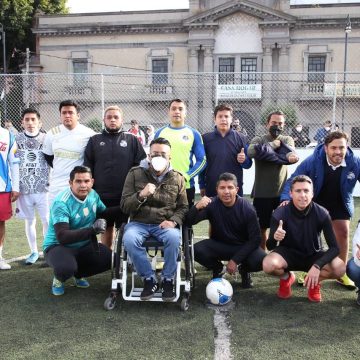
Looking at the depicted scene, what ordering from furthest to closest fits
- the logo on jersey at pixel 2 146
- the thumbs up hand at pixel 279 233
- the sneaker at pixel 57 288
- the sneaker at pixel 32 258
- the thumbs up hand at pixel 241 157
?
the sneaker at pixel 32 258, the logo on jersey at pixel 2 146, the thumbs up hand at pixel 241 157, the sneaker at pixel 57 288, the thumbs up hand at pixel 279 233

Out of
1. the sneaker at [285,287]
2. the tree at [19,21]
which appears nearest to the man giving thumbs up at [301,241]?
the sneaker at [285,287]

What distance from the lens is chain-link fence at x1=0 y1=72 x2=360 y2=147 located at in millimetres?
16359

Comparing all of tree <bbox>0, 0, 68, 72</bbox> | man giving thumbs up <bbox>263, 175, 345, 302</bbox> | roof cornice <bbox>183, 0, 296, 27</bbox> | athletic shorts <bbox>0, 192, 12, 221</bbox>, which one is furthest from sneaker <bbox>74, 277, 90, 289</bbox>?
tree <bbox>0, 0, 68, 72</bbox>

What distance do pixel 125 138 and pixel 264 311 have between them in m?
2.35

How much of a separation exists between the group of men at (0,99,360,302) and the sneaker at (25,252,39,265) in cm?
26

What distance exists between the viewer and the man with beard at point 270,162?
15.3 feet

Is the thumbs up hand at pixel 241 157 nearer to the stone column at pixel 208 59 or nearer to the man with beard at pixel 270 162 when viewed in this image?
the man with beard at pixel 270 162

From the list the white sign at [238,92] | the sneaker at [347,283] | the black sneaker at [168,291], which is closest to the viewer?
the black sneaker at [168,291]

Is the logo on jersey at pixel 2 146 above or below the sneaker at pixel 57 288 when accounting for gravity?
above

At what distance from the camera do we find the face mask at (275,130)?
15.7ft

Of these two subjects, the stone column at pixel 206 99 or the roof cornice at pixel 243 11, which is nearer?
the stone column at pixel 206 99

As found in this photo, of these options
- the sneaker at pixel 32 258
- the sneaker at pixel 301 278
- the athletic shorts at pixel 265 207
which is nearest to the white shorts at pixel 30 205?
the sneaker at pixel 32 258

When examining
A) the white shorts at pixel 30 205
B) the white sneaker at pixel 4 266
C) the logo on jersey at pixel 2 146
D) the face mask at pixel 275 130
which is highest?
the face mask at pixel 275 130

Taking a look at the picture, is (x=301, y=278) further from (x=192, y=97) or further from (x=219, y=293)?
(x=192, y=97)
